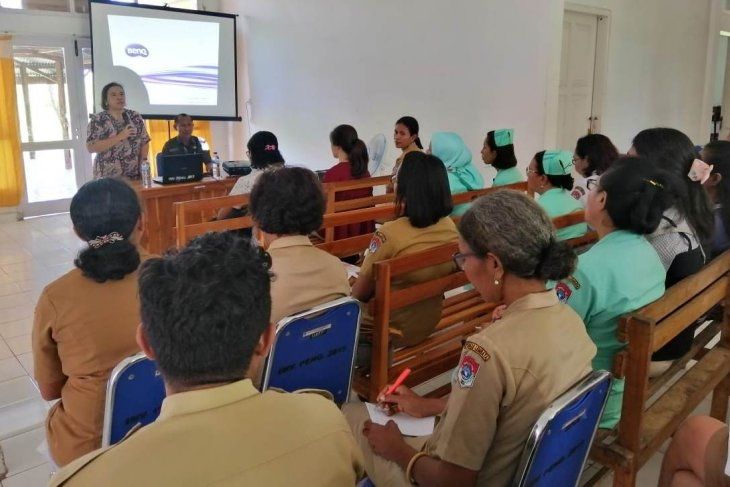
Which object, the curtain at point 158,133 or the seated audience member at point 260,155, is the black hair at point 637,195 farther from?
the curtain at point 158,133

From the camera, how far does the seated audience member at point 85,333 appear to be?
1.52 meters

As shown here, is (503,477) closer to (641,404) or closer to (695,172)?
(641,404)

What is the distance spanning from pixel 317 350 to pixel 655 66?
6.37m

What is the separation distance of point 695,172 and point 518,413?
1.55m

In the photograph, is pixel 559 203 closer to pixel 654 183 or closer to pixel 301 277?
pixel 654 183

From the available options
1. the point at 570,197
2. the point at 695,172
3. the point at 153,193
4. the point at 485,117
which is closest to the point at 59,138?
the point at 153,193

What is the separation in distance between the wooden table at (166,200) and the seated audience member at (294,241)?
2.42 metres

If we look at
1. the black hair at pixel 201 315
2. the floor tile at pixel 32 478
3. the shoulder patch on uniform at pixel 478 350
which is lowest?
the floor tile at pixel 32 478

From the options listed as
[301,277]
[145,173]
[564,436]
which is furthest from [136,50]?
[564,436]

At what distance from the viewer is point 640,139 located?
2453mm

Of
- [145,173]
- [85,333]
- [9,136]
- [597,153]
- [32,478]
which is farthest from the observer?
[9,136]

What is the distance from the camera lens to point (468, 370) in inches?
44.6

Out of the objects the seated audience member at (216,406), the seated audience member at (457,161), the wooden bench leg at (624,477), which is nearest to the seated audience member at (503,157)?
the seated audience member at (457,161)

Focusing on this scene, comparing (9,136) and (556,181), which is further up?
(9,136)
